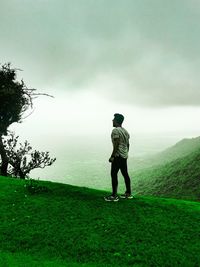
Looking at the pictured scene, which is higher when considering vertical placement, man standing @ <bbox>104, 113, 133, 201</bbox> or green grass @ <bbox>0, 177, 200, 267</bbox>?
man standing @ <bbox>104, 113, 133, 201</bbox>

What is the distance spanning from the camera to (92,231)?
12383 millimetres

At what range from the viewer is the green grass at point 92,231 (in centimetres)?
1038

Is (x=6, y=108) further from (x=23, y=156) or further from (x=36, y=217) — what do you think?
(x=36, y=217)

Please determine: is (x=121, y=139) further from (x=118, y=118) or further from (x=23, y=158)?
(x=23, y=158)

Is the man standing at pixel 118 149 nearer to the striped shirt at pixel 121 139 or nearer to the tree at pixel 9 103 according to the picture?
the striped shirt at pixel 121 139

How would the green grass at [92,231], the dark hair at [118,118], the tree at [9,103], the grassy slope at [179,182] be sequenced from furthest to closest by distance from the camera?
the grassy slope at [179,182] < the tree at [9,103] < the dark hair at [118,118] < the green grass at [92,231]

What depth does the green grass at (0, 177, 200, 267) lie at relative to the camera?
34.1 ft

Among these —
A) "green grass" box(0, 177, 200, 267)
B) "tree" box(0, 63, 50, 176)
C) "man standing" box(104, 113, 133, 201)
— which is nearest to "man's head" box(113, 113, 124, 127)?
"man standing" box(104, 113, 133, 201)

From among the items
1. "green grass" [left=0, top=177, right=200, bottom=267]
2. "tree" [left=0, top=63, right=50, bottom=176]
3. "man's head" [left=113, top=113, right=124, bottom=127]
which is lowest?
"green grass" [left=0, top=177, right=200, bottom=267]

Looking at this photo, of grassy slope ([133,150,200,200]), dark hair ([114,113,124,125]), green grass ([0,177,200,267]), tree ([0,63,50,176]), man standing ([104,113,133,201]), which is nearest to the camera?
green grass ([0,177,200,267])

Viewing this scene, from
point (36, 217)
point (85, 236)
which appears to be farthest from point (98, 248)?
point (36, 217)

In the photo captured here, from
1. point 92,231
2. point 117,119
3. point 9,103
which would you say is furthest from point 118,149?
point 9,103

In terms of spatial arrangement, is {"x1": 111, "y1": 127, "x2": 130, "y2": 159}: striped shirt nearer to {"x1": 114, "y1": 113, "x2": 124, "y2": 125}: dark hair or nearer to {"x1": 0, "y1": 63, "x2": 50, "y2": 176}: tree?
{"x1": 114, "y1": 113, "x2": 124, "y2": 125}: dark hair

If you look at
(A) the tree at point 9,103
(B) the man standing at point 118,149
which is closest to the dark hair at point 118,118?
(B) the man standing at point 118,149
